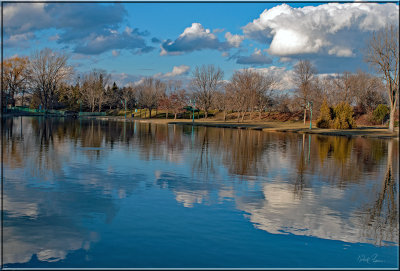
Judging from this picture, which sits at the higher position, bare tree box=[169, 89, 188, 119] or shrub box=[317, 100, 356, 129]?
bare tree box=[169, 89, 188, 119]

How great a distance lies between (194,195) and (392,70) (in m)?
48.6

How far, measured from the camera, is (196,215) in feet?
34.2

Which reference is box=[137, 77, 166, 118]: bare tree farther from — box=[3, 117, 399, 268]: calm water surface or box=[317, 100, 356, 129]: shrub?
box=[3, 117, 399, 268]: calm water surface

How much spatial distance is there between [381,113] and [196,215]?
66291mm

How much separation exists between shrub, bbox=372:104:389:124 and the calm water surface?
177 feet

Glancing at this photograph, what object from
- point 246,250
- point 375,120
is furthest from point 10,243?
point 375,120

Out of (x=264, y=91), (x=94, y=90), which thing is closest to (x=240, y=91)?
(x=264, y=91)

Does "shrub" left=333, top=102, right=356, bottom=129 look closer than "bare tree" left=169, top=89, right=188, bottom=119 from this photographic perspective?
Yes

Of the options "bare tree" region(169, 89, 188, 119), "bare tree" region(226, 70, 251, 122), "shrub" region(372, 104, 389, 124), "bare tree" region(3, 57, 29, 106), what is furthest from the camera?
"bare tree" region(3, 57, 29, 106)

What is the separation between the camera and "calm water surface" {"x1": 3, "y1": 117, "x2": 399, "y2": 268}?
7.73m

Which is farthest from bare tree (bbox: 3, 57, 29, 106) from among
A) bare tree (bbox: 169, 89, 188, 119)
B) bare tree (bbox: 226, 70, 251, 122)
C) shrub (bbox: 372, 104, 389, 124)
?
shrub (bbox: 372, 104, 389, 124)

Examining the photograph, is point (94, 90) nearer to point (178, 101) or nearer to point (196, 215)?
point (178, 101)

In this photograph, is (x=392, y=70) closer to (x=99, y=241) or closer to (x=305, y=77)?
(x=305, y=77)

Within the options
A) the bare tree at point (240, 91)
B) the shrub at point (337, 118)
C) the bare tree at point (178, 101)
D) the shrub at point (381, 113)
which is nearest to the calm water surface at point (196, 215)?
the shrub at point (337, 118)
